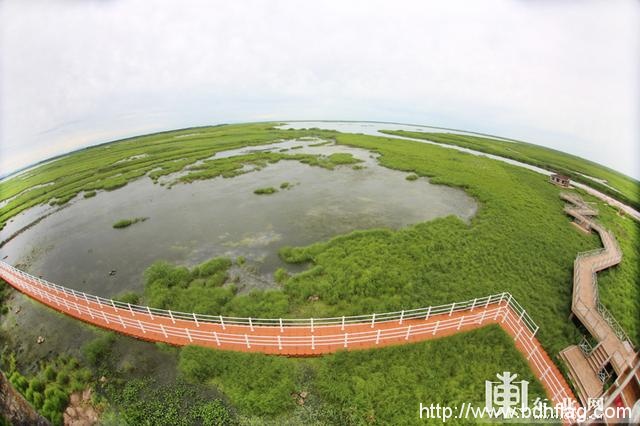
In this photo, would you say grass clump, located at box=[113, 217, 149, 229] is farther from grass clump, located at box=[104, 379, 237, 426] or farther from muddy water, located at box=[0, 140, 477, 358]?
grass clump, located at box=[104, 379, 237, 426]

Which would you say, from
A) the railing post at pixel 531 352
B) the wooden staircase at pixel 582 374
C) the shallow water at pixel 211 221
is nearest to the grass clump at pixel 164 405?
the shallow water at pixel 211 221

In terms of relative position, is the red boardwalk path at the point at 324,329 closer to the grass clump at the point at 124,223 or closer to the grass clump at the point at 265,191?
the grass clump at the point at 124,223

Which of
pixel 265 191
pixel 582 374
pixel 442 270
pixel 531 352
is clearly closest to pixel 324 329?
pixel 531 352

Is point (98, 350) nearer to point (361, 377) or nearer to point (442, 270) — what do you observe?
point (361, 377)

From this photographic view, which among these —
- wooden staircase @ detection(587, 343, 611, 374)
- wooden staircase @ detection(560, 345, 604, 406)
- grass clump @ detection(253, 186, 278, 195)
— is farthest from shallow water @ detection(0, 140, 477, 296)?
wooden staircase @ detection(587, 343, 611, 374)

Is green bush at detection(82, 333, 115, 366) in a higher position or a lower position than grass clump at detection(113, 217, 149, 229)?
lower

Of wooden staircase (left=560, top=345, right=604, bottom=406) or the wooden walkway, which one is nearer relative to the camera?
wooden staircase (left=560, top=345, right=604, bottom=406)

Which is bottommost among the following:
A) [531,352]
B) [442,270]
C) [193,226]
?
[531,352]
